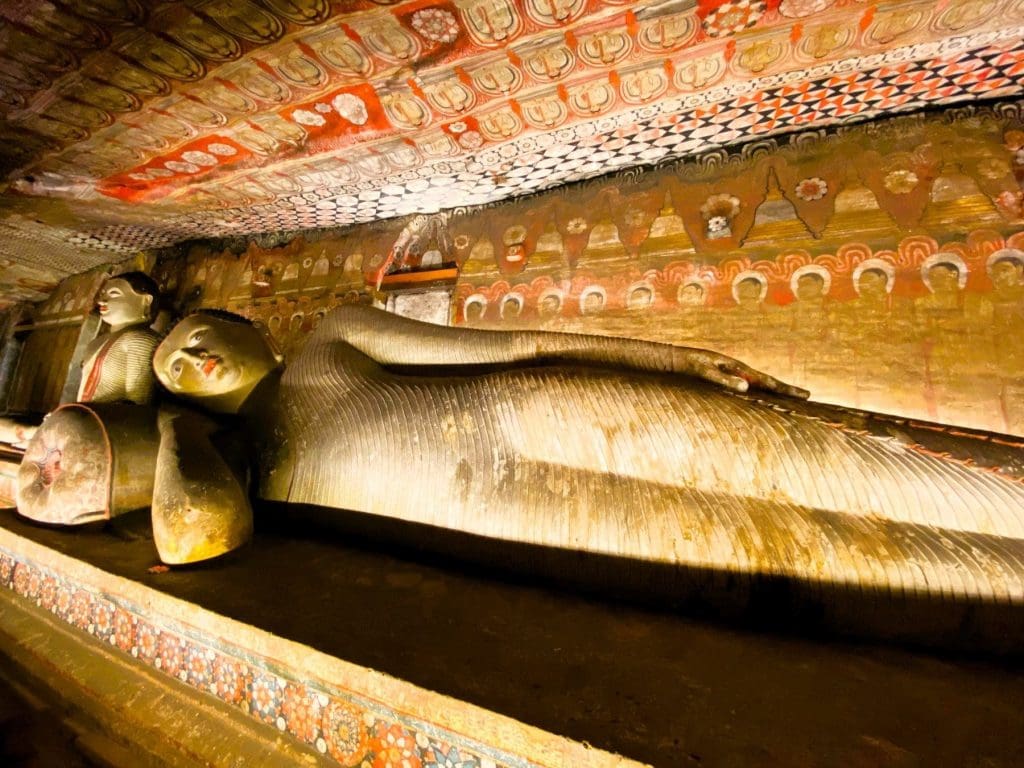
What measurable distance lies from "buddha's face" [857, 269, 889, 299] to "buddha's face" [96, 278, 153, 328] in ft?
14.0

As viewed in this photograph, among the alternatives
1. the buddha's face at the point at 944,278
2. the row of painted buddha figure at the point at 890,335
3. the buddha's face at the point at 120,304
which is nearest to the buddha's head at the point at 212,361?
the buddha's face at the point at 120,304

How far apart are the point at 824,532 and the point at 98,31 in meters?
4.05

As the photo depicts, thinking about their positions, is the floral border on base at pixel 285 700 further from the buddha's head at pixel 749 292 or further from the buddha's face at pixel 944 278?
the buddha's face at pixel 944 278

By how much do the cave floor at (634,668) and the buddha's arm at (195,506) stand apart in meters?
0.07

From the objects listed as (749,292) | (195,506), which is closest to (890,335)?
(749,292)

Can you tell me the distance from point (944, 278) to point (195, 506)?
12.4ft

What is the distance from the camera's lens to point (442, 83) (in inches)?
105

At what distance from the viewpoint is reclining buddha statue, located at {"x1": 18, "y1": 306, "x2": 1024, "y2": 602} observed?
1.22 metres

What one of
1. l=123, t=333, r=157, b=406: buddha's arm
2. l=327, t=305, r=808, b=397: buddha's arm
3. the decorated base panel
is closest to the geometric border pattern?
l=327, t=305, r=808, b=397: buddha's arm

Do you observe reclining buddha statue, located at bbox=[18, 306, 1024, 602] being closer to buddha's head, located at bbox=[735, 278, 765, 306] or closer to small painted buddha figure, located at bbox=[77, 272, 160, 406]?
small painted buddha figure, located at bbox=[77, 272, 160, 406]

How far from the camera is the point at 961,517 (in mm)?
1204

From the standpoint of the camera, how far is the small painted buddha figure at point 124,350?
7.43ft

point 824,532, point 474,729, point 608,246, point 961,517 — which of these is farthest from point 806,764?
point 608,246

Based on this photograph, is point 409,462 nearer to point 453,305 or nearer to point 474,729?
point 474,729
